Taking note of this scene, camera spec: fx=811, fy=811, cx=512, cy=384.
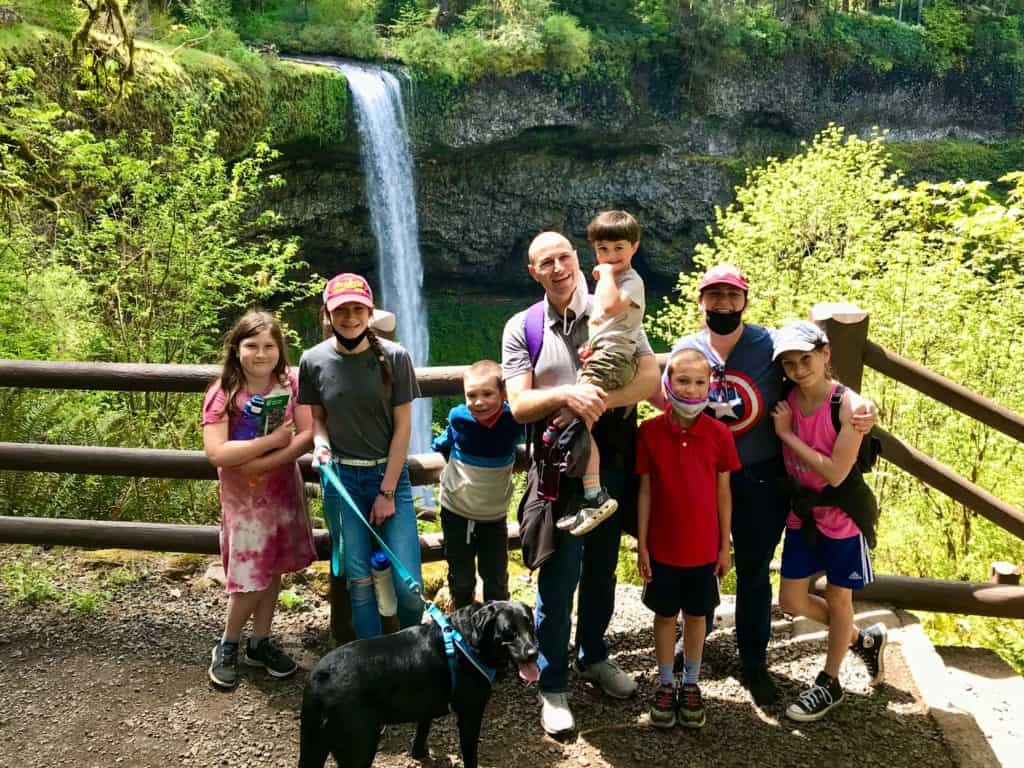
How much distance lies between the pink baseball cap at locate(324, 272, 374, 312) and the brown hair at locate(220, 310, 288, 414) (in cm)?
33

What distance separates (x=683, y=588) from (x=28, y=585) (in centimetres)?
346

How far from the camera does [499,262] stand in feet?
92.9

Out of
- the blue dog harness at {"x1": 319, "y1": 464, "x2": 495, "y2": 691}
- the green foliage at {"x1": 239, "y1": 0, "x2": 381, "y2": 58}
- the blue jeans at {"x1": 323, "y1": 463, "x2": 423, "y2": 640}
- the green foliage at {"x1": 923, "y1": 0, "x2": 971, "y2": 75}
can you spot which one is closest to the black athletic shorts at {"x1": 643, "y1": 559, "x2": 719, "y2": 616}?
the blue dog harness at {"x1": 319, "y1": 464, "x2": 495, "y2": 691}

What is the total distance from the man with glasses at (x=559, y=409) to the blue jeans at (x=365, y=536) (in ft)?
1.80

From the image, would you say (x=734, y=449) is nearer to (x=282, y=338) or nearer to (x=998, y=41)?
(x=282, y=338)

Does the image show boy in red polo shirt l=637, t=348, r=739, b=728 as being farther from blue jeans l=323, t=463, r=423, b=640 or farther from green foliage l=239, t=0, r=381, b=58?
green foliage l=239, t=0, r=381, b=58

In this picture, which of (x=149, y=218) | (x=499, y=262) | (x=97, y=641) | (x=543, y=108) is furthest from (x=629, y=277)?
(x=499, y=262)

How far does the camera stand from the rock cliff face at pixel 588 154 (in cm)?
2434

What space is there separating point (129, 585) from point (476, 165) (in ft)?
75.9

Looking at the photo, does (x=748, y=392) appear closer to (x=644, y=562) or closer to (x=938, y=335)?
(x=644, y=562)

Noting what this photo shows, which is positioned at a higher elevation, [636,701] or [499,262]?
[636,701]

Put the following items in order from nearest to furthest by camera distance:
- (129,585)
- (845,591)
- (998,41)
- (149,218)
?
(845,591) < (129,585) < (149,218) < (998,41)

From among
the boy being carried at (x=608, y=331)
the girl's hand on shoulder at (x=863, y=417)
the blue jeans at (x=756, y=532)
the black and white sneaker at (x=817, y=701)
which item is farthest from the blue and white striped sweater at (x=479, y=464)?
the black and white sneaker at (x=817, y=701)

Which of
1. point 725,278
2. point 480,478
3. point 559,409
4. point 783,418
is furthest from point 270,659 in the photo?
point 725,278
